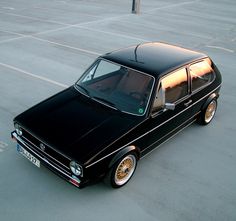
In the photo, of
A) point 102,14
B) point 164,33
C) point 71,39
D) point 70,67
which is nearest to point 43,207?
point 70,67

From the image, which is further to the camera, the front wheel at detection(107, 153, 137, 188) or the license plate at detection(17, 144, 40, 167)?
the license plate at detection(17, 144, 40, 167)

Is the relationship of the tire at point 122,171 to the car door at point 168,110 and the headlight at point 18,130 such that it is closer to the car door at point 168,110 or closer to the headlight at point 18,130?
the car door at point 168,110

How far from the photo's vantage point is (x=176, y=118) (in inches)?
222

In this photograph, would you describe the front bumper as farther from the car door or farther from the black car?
the car door

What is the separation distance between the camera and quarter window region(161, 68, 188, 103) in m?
5.29

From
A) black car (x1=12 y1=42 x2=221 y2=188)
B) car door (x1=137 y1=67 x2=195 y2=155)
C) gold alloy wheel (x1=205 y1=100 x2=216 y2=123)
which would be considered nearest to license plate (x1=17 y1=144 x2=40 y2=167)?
black car (x1=12 y1=42 x2=221 y2=188)

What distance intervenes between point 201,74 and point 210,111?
3.49ft

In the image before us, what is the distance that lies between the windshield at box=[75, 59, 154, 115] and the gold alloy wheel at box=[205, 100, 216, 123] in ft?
7.17

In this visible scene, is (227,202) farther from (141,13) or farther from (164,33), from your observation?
(141,13)

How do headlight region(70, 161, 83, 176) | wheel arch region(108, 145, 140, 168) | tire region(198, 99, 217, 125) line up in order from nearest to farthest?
headlight region(70, 161, 83, 176)
wheel arch region(108, 145, 140, 168)
tire region(198, 99, 217, 125)

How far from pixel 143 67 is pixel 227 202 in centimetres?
258

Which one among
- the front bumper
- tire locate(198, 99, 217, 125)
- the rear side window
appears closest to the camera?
the front bumper

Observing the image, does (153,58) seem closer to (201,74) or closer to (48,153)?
(201,74)

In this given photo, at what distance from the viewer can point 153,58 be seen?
5.62 meters
